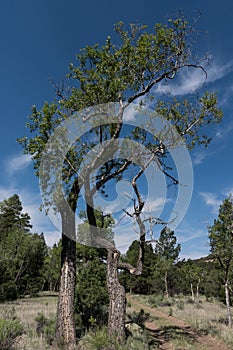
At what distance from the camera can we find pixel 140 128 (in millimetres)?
11438

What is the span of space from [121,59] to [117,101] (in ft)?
5.20

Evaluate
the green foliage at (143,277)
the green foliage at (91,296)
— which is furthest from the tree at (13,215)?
the green foliage at (91,296)

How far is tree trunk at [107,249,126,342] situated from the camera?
9320mm

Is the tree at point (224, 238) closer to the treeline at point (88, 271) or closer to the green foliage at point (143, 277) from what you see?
the treeline at point (88, 271)

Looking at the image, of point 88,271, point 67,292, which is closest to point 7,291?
point 88,271

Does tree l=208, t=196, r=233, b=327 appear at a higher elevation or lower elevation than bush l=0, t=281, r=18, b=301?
higher

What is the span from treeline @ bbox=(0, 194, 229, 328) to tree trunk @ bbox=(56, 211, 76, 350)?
44.3 inches

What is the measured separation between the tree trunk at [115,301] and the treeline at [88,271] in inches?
32.7

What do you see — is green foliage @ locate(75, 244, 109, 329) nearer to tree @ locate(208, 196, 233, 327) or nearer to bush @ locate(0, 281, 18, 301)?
tree @ locate(208, 196, 233, 327)

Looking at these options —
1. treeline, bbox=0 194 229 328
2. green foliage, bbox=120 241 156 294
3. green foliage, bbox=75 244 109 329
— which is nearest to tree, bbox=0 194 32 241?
treeline, bbox=0 194 229 328

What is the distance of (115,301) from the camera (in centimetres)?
978

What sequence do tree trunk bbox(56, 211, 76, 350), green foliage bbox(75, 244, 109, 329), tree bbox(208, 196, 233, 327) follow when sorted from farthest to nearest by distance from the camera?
tree bbox(208, 196, 233, 327)
green foliage bbox(75, 244, 109, 329)
tree trunk bbox(56, 211, 76, 350)

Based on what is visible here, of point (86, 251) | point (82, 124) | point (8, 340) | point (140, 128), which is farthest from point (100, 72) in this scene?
point (86, 251)

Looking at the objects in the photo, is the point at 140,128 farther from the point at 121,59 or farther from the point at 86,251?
the point at 86,251
